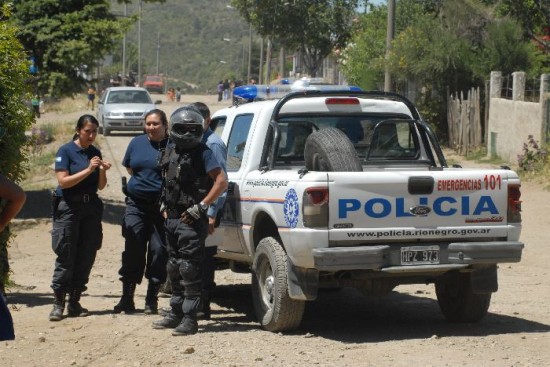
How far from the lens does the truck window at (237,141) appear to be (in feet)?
33.3

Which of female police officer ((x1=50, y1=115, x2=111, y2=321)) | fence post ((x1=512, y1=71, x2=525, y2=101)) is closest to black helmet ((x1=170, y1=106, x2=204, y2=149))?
female police officer ((x1=50, y1=115, x2=111, y2=321))

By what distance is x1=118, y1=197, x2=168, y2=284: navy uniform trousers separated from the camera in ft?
31.7

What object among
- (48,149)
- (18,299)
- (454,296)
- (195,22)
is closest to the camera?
(454,296)

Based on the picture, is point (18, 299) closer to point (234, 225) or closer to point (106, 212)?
point (234, 225)

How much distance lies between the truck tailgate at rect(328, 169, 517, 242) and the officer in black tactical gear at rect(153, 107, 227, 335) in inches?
40.5

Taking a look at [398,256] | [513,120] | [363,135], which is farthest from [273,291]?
[513,120]

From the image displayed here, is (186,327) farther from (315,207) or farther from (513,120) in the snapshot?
(513,120)

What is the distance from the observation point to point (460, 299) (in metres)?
9.42

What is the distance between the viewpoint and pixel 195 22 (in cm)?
15462

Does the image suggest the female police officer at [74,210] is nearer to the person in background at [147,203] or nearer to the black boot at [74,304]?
the black boot at [74,304]

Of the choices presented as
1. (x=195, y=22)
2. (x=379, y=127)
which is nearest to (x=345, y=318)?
(x=379, y=127)

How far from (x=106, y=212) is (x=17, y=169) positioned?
1034 cm

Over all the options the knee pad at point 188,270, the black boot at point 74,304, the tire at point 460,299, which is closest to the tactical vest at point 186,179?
the knee pad at point 188,270

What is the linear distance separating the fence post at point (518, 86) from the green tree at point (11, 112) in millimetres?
17059
